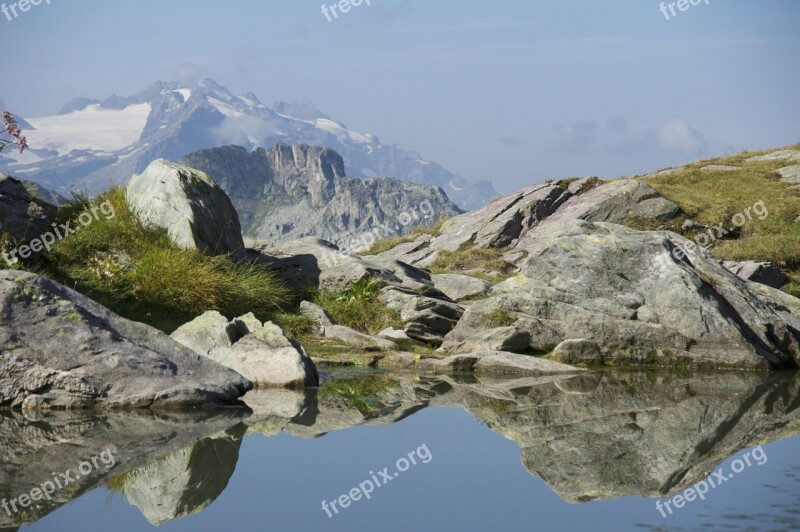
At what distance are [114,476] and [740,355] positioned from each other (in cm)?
1426

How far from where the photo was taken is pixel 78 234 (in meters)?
21.0

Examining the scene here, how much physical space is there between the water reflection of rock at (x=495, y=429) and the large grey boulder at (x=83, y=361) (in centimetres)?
63

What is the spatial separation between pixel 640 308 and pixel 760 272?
446 inches

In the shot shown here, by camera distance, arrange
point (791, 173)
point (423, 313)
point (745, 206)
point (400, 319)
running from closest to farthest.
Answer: point (423, 313), point (400, 319), point (745, 206), point (791, 173)

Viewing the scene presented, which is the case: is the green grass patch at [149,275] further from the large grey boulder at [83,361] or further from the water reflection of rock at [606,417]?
the water reflection of rock at [606,417]

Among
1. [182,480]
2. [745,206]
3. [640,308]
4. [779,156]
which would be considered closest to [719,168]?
[779,156]

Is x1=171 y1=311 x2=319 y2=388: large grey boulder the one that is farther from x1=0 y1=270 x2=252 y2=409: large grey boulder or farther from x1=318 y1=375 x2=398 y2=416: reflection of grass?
x1=0 y1=270 x2=252 y2=409: large grey boulder

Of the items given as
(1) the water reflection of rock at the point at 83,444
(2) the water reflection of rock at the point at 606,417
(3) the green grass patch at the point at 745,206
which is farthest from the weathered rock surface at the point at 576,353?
(3) the green grass patch at the point at 745,206

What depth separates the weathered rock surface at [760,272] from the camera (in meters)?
28.0

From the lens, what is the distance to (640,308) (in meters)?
19.1

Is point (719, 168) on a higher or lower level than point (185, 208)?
lower

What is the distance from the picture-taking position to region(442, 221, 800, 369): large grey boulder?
18.5 m

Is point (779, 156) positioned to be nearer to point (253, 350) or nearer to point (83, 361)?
point (253, 350)

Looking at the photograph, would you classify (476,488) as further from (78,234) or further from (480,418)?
(78,234)
